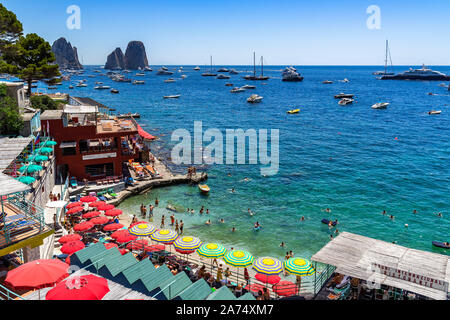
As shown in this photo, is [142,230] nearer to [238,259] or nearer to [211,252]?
[211,252]

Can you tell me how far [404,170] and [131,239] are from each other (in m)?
41.8

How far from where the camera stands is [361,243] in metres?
18.5

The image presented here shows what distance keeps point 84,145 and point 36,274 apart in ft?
86.4

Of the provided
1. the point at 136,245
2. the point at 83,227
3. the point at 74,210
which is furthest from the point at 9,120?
the point at 136,245

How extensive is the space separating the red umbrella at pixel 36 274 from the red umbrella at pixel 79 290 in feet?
4.50

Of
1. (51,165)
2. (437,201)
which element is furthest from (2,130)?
(437,201)

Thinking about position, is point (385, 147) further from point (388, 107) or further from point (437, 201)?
point (388, 107)

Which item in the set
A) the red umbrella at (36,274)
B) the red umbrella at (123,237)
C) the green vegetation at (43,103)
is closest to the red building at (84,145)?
the green vegetation at (43,103)

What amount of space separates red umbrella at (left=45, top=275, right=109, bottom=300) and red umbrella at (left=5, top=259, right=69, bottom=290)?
1.37 metres

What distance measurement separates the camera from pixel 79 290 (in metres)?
12.1

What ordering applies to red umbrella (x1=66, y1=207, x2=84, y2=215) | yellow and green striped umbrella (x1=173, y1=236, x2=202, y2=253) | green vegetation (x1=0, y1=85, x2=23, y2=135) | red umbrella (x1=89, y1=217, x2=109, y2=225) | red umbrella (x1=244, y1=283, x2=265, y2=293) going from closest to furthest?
1. red umbrella (x1=244, y1=283, x2=265, y2=293)
2. yellow and green striped umbrella (x1=173, y1=236, x2=202, y2=253)
3. red umbrella (x1=89, y1=217, x2=109, y2=225)
4. red umbrella (x1=66, y1=207, x2=84, y2=215)
5. green vegetation (x1=0, y1=85, x2=23, y2=135)

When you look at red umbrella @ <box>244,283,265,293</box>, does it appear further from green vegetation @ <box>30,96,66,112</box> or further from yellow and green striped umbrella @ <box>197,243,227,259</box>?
green vegetation @ <box>30,96,66,112</box>

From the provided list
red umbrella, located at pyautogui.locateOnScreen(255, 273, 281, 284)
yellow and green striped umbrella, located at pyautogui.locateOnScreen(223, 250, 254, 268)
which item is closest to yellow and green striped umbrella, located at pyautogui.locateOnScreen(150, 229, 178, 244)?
yellow and green striped umbrella, located at pyautogui.locateOnScreen(223, 250, 254, 268)

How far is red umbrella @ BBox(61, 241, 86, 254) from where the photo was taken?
2058 centimetres
